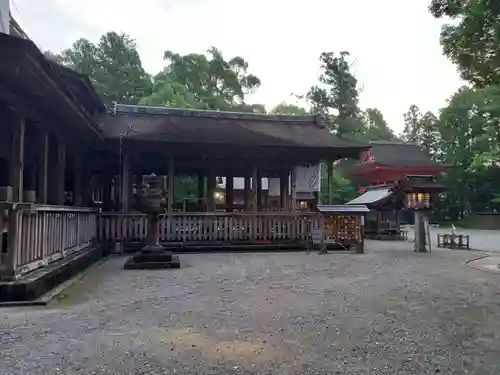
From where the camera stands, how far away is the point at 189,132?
1348cm

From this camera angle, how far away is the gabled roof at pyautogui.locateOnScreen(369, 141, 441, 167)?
1129 inches

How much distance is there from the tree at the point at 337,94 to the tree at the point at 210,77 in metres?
4.96

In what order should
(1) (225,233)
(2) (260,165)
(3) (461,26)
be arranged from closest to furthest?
1. (3) (461,26)
2. (1) (225,233)
3. (2) (260,165)

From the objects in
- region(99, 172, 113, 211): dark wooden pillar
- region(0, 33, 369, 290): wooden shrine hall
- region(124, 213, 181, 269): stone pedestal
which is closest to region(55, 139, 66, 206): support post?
region(0, 33, 369, 290): wooden shrine hall

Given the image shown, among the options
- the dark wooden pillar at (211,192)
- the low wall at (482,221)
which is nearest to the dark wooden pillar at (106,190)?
the dark wooden pillar at (211,192)

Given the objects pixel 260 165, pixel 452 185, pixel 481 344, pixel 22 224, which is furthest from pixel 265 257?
pixel 452 185

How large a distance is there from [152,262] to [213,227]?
13.7ft

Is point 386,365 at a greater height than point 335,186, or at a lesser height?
lesser

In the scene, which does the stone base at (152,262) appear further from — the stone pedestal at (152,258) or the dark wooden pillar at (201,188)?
the dark wooden pillar at (201,188)

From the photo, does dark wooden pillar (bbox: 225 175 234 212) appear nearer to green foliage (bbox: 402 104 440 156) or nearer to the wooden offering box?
the wooden offering box

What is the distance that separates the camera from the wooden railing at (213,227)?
40.2 ft

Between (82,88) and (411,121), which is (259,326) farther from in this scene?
(411,121)

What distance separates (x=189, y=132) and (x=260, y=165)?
2667 mm

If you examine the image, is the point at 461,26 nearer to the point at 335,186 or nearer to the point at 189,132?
the point at 189,132
